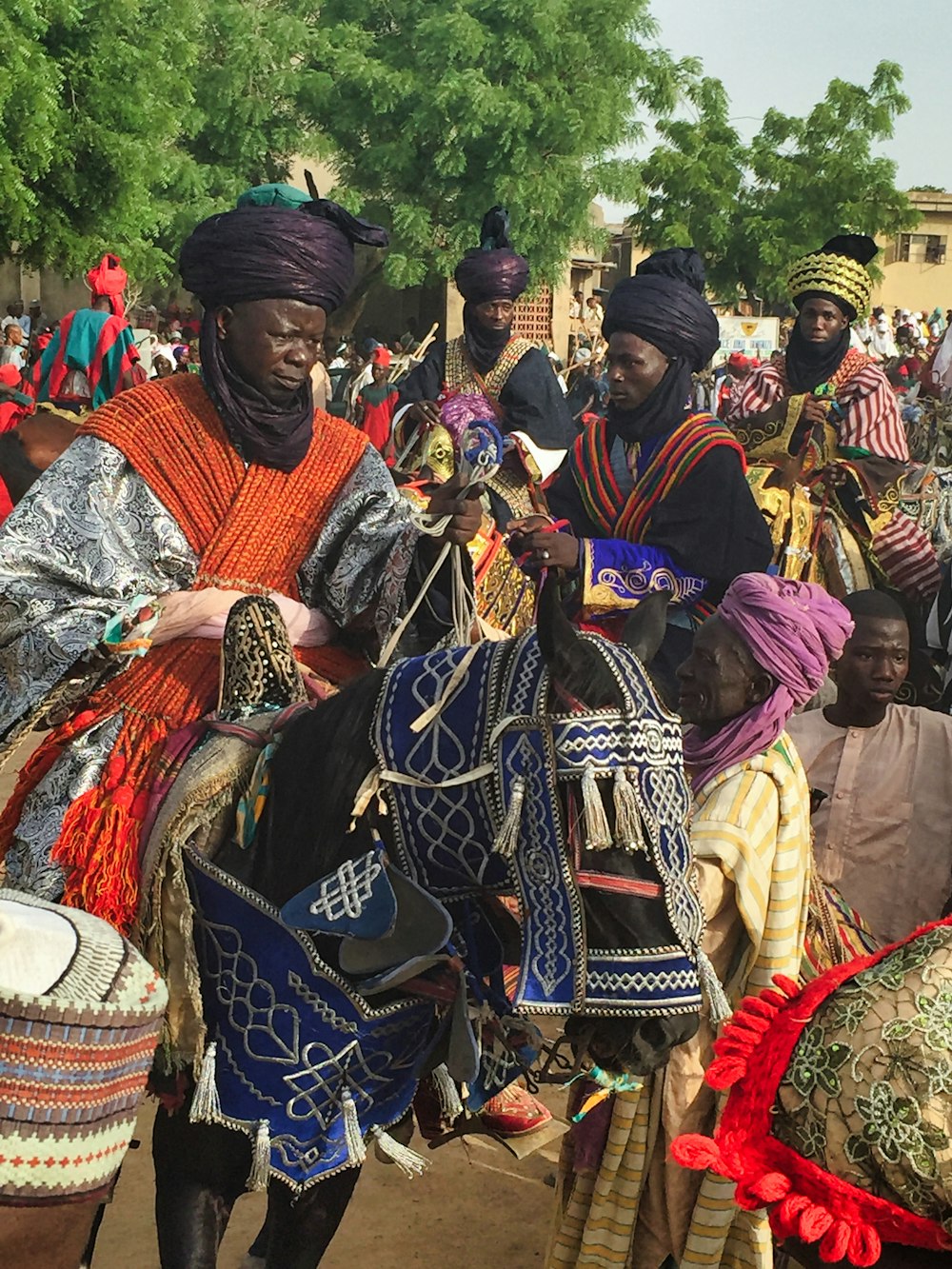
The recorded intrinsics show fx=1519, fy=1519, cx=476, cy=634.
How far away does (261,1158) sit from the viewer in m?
3.25

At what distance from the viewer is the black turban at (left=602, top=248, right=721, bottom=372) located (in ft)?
17.0

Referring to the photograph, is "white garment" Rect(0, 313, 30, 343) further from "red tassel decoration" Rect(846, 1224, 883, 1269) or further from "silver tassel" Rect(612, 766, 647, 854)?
"red tassel decoration" Rect(846, 1224, 883, 1269)

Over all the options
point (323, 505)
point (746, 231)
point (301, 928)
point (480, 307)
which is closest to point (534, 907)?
point (301, 928)

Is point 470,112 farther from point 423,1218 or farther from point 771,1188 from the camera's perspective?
point 771,1188

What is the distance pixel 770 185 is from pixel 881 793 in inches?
1568

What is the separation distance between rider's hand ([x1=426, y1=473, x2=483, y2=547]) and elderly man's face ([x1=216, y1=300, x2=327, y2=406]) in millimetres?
464

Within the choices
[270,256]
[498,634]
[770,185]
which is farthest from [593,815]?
[770,185]

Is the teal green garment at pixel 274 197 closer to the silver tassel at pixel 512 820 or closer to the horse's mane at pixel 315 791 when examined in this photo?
the horse's mane at pixel 315 791

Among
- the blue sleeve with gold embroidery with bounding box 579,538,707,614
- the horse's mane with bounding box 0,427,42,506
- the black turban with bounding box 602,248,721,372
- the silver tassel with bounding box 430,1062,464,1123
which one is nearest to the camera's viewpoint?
the silver tassel with bounding box 430,1062,464,1123

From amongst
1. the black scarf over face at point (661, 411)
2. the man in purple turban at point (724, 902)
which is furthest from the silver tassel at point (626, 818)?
the black scarf over face at point (661, 411)

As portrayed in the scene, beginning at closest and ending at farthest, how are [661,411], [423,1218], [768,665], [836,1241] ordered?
[836,1241] → [768,665] → [423,1218] → [661,411]

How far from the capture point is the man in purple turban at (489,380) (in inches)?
325

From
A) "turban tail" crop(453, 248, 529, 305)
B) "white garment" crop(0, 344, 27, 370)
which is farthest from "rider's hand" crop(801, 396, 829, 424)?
"white garment" crop(0, 344, 27, 370)

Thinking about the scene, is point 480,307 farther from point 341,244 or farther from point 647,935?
point 647,935
